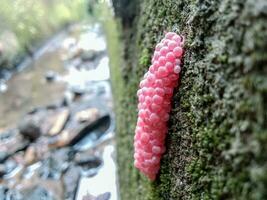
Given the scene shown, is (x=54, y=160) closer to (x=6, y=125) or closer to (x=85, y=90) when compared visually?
(x=6, y=125)

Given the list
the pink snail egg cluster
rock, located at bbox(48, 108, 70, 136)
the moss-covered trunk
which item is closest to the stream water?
rock, located at bbox(48, 108, 70, 136)

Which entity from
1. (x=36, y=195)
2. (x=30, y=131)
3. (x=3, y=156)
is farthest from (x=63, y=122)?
(x=36, y=195)

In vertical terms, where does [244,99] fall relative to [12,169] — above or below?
above

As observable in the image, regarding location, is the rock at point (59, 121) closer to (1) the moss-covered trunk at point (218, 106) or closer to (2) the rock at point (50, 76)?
(2) the rock at point (50, 76)

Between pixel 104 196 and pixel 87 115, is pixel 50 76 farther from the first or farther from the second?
pixel 104 196

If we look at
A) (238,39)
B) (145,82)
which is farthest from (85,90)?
(238,39)

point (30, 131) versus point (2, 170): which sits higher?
point (30, 131)

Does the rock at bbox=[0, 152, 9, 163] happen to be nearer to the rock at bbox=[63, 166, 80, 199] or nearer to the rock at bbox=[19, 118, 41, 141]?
the rock at bbox=[19, 118, 41, 141]
